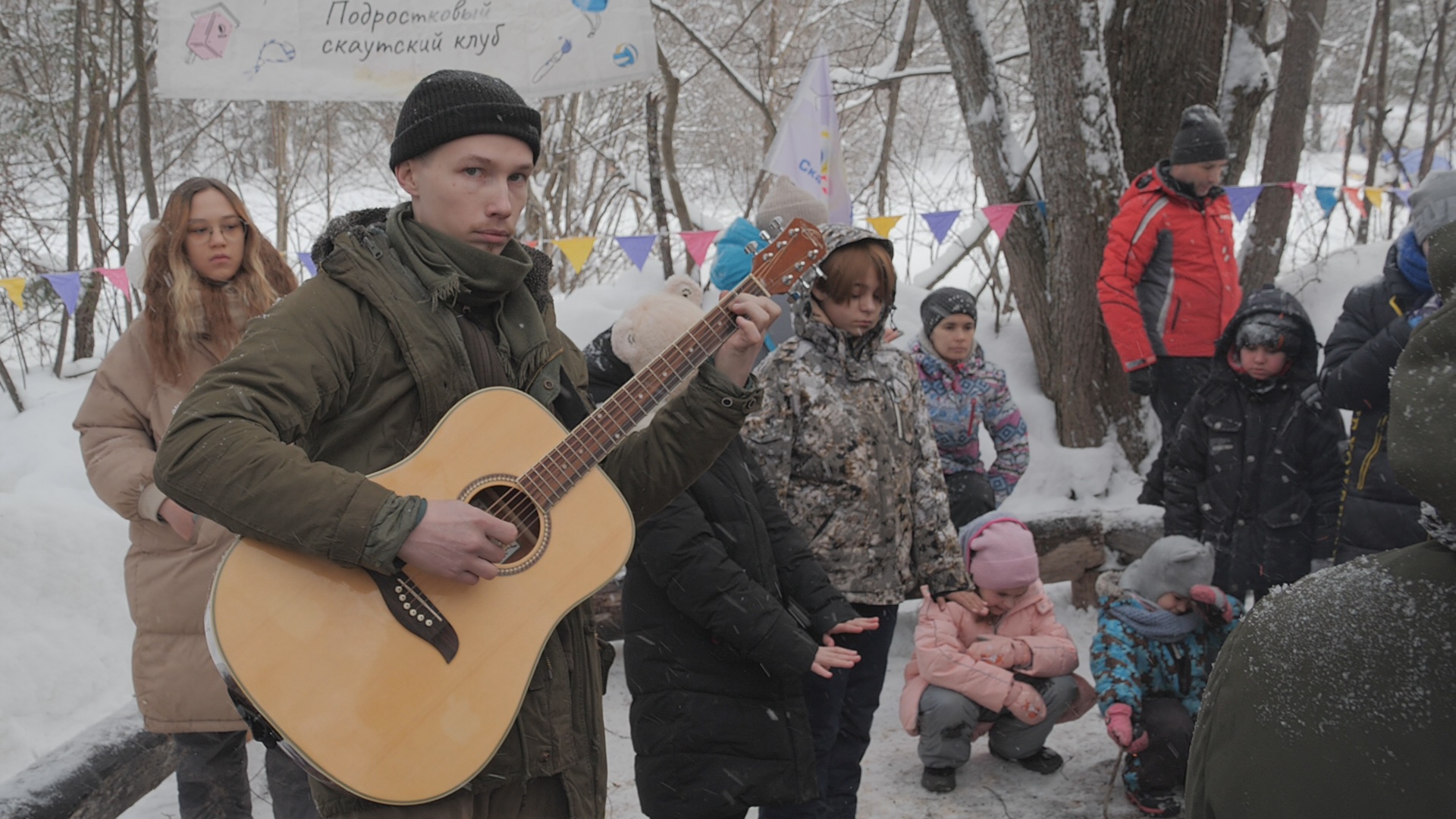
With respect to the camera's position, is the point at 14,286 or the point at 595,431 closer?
the point at 595,431

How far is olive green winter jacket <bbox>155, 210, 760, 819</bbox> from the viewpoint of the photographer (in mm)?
1657

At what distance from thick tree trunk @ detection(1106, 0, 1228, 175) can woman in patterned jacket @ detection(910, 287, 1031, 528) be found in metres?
2.06

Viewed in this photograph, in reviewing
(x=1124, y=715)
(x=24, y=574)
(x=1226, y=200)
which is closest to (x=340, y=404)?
(x=1124, y=715)

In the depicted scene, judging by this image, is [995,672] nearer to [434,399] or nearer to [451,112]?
[434,399]

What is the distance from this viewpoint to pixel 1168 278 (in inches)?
212

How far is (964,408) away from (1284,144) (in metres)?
5.18

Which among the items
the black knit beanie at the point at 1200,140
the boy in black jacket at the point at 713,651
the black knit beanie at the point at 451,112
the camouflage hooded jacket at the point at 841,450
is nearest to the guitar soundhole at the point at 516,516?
the black knit beanie at the point at 451,112

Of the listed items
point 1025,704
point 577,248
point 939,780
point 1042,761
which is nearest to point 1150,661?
point 1025,704

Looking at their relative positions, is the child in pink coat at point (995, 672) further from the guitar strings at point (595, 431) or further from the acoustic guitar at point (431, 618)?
the acoustic guitar at point (431, 618)

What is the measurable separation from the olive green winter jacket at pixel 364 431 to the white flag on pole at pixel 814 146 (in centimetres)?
431

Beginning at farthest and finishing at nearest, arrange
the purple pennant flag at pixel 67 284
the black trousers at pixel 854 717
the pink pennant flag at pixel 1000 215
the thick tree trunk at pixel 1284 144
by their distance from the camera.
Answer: the thick tree trunk at pixel 1284 144
the purple pennant flag at pixel 67 284
the pink pennant flag at pixel 1000 215
the black trousers at pixel 854 717

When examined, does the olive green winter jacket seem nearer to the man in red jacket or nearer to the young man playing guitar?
the young man playing guitar

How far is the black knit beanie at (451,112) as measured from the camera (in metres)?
1.92

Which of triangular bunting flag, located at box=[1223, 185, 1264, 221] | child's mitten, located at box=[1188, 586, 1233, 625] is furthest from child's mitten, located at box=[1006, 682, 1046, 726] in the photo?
triangular bunting flag, located at box=[1223, 185, 1264, 221]
